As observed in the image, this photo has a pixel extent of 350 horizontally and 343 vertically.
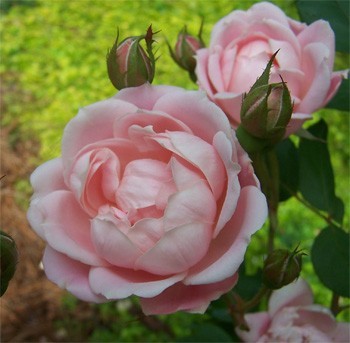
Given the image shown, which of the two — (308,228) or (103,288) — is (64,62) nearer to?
(308,228)

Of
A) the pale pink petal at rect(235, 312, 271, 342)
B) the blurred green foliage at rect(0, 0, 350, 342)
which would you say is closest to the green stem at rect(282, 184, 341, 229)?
the pale pink petal at rect(235, 312, 271, 342)

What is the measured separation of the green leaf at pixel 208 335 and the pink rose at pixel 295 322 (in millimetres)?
79

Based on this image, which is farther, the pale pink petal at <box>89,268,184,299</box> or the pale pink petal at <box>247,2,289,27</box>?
the pale pink petal at <box>247,2,289,27</box>

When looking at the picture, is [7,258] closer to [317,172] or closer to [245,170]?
[245,170]

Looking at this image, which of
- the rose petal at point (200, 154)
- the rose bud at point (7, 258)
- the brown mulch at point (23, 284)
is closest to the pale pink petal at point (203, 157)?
the rose petal at point (200, 154)

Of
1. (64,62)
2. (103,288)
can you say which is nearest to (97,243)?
(103,288)

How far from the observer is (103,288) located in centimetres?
37

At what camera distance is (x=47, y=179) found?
1.39 ft

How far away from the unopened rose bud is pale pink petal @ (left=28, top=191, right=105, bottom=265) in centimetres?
12

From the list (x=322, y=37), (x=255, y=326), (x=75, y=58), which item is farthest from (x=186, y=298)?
(x=75, y=58)

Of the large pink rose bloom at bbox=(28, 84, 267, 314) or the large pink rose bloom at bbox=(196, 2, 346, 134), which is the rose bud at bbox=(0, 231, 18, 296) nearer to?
the large pink rose bloom at bbox=(28, 84, 267, 314)

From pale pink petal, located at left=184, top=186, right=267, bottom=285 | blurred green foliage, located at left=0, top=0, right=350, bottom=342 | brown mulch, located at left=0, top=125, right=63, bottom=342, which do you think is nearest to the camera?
pale pink petal, located at left=184, top=186, right=267, bottom=285

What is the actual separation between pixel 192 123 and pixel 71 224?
102mm

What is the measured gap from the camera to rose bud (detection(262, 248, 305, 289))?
0.42 m
